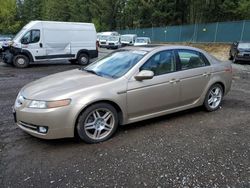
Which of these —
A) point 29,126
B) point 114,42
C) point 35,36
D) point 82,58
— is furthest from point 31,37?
point 114,42

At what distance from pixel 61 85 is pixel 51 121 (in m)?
0.73

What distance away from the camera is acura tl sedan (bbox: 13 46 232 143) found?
13.5ft

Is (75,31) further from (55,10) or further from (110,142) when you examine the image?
(55,10)

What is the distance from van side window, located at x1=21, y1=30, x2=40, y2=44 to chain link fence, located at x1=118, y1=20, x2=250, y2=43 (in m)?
20.1

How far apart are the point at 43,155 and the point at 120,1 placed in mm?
60176

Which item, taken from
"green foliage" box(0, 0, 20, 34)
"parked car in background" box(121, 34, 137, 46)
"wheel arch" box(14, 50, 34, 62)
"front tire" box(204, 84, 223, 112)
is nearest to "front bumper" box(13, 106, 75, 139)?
"front tire" box(204, 84, 223, 112)

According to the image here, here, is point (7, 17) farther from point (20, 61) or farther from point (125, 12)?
point (20, 61)

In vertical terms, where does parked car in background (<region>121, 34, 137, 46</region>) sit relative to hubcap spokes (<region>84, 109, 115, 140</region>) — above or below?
below

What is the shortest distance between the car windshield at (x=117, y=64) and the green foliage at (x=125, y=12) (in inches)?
1366

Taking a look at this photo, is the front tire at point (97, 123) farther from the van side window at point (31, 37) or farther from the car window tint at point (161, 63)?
the van side window at point (31, 37)

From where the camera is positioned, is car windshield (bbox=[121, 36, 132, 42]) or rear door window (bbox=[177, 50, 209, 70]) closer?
rear door window (bbox=[177, 50, 209, 70])

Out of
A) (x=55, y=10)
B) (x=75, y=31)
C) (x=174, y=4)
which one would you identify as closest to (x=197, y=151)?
(x=75, y=31)

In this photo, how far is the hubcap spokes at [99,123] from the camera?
4.35 meters

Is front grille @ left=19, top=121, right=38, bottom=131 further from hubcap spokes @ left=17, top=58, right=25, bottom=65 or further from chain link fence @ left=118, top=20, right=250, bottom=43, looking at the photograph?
chain link fence @ left=118, top=20, right=250, bottom=43
